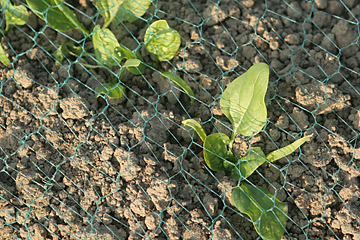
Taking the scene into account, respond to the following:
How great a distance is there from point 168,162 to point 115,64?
42 centimetres

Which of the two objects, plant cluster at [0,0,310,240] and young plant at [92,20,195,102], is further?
young plant at [92,20,195,102]

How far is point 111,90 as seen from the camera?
1492 millimetres

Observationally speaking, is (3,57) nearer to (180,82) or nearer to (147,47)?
(147,47)

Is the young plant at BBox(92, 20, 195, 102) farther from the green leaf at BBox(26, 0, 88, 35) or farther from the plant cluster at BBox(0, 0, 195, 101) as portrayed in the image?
the green leaf at BBox(26, 0, 88, 35)

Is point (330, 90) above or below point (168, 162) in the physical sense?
above

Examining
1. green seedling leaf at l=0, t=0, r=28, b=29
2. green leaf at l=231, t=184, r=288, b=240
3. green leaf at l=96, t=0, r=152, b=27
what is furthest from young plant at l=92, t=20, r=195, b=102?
green leaf at l=231, t=184, r=288, b=240

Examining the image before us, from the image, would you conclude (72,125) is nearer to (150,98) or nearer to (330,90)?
(150,98)

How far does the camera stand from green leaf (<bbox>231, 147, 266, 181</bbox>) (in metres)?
1.39

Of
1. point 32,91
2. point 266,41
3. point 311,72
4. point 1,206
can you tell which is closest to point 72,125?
point 32,91

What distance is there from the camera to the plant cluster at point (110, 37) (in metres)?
1.54

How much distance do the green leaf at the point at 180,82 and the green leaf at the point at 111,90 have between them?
0.53 feet

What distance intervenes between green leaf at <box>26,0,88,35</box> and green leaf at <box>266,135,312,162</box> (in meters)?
0.86

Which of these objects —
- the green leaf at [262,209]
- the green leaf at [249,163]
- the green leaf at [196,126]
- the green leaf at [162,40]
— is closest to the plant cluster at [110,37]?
the green leaf at [162,40]

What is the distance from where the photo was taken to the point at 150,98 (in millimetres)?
1565
